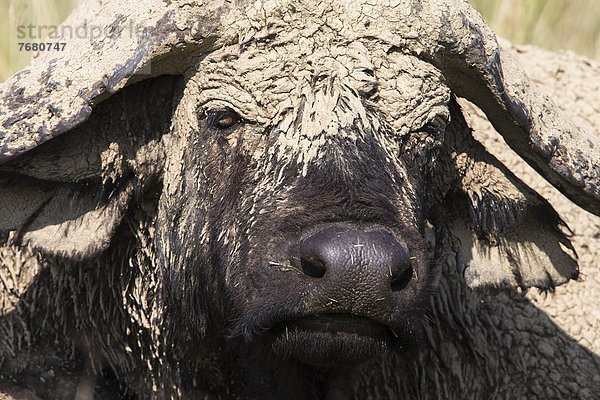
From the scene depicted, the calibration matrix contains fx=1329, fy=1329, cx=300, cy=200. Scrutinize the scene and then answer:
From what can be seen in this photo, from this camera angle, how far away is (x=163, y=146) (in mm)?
5301

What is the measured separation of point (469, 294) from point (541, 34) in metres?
4.02

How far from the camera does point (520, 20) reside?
31.4ft

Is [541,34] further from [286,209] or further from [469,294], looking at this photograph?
[286,209]

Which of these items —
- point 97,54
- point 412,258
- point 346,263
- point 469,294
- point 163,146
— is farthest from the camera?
point 469,294

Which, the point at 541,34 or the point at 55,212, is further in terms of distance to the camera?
the point at 541,34

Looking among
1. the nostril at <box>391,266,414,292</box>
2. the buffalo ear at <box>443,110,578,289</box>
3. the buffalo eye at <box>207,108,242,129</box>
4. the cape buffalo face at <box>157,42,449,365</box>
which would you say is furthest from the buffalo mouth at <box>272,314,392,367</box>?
the buffalo ear at <box>443,110,578,289</box>

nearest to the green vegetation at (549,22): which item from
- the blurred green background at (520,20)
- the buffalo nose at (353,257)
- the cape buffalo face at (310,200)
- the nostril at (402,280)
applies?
the blurred green background at (520,20)

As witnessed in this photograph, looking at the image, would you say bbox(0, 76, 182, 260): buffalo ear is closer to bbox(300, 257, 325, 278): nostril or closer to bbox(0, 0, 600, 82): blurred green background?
bbox(300, 257, 325, 278): nostril

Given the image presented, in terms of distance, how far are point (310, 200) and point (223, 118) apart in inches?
24.8

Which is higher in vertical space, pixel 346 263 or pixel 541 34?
pixel 346 263

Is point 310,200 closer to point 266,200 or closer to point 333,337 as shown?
point 266,200

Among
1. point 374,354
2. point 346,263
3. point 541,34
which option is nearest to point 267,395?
point 374,354

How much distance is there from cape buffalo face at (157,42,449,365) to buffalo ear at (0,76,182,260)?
146 millimetres

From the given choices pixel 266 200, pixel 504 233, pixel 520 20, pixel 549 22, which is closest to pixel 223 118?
pixel 266 200
